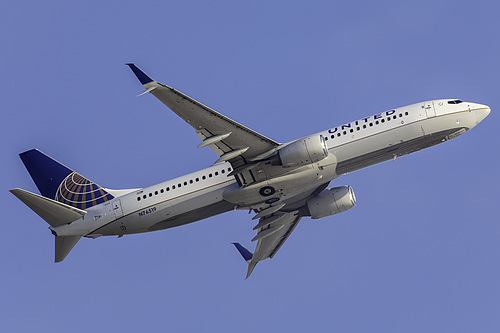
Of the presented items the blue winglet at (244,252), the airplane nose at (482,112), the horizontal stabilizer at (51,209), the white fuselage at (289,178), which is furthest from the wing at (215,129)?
the airplane nose at (482,112)

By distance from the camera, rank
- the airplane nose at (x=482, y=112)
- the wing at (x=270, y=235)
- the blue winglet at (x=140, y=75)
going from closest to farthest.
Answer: the blue winglet at (x=140, y=75) < the airplane nose at (x=482, y=112) < the wing at (x=270, y=235)

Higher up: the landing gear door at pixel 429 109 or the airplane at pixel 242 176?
the landing gear door at pixel 429 109

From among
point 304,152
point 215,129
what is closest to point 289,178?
point 304,152

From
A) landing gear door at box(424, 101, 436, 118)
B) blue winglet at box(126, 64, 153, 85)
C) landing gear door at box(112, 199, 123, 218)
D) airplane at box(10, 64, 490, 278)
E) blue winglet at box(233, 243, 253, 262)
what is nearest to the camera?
blue winglet at box(126, 64, 153, 85)

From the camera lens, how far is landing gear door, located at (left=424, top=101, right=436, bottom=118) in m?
55.2

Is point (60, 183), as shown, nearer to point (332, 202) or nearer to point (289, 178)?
point (289, 178)

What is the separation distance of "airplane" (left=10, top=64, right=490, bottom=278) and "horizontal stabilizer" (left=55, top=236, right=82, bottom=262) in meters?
0.08

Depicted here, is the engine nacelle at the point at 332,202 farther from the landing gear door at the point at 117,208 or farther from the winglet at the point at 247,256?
the landing gear door at the point at 117,208

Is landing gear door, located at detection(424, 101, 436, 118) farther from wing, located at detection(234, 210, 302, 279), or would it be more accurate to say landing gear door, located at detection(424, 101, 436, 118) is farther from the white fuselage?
wing, located at detection(234, 210, 302, 279)

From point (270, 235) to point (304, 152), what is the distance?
14.6m

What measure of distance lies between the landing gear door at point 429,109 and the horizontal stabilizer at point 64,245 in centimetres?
2866

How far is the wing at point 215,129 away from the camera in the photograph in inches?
1876

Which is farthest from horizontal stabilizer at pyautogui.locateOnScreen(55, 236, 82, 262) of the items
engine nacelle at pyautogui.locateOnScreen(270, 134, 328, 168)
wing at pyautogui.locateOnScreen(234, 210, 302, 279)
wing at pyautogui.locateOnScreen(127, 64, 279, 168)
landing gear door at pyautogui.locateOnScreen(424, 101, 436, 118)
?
landing gear door at pyautogui.locateOnScreen(424, 101, 436, 118)

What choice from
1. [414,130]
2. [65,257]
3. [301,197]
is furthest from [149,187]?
[414,130]
